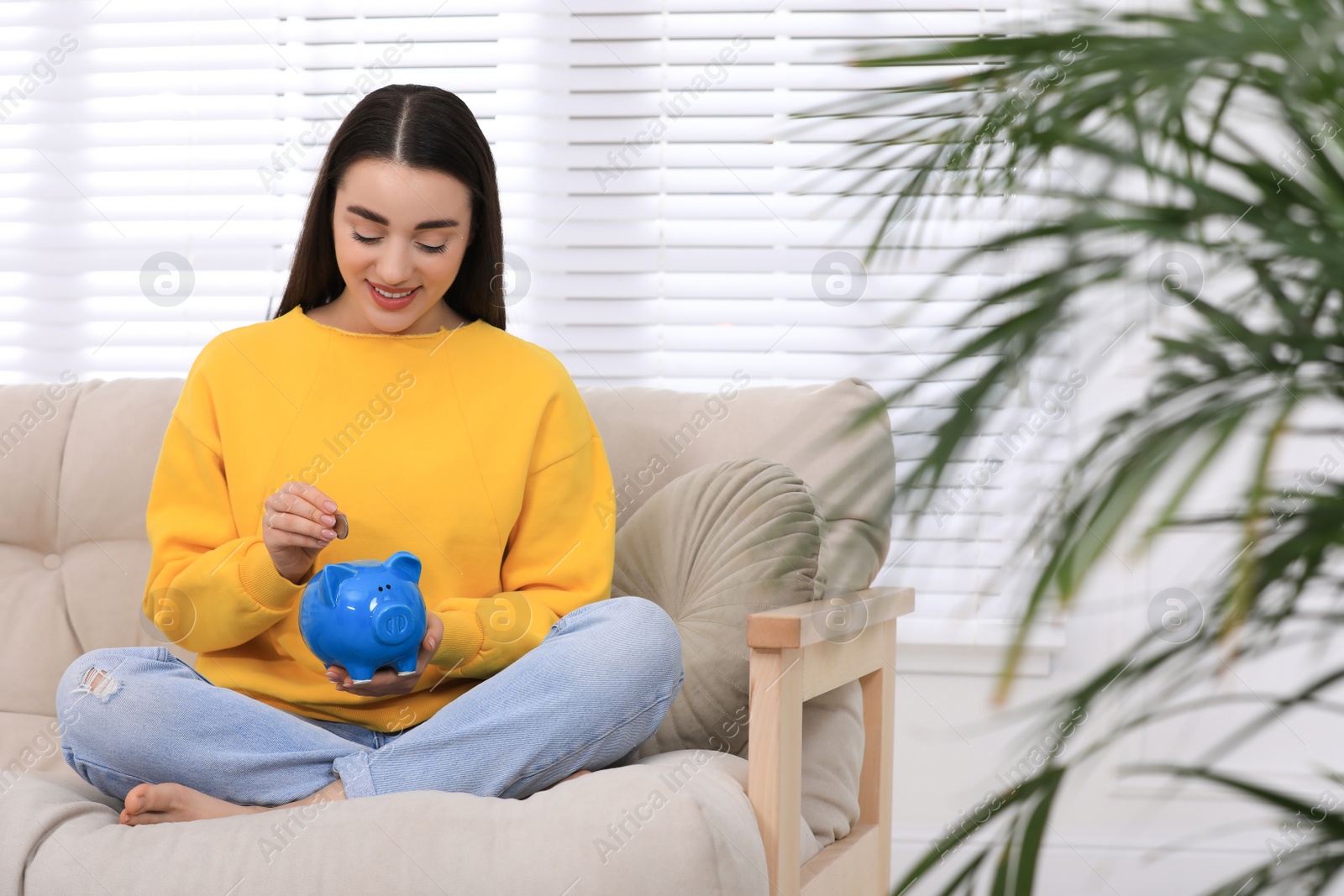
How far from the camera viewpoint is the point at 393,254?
50.8 inches

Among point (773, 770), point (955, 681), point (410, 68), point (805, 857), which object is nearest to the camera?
point (773, 770)

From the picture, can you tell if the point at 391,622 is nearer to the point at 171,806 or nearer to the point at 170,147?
the point at 171,806

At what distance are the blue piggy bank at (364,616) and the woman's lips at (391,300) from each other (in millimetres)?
341

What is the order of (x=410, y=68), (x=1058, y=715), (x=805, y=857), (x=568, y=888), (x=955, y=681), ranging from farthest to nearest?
(x=410, y=68) < (x=955, y=681) < (x=805, y=857) < (x=568, y=888) < (x=1058, y=715)

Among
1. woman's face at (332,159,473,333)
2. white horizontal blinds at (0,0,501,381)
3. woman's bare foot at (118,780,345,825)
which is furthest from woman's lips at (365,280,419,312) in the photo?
white horizontal blinds at (0,0,501,381)

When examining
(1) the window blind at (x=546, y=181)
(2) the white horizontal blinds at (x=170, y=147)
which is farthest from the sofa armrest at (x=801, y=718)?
(2) the white horizontal blinds at (x=170, y=147)

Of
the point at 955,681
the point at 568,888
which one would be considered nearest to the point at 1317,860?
the point at 568,888

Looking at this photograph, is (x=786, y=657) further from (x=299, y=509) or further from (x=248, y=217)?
(x=248, y=217)

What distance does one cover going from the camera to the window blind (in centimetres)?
206

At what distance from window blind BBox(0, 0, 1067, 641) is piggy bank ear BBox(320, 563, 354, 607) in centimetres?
102

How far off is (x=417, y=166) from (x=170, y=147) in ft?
3.86

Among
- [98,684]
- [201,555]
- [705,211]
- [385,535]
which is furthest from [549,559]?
[705,211]

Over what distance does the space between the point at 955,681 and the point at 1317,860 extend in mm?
1632

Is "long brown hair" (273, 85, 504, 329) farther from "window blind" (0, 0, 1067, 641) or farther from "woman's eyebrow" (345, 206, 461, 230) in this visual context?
"window blind" (0, 0, 1067, 641)
